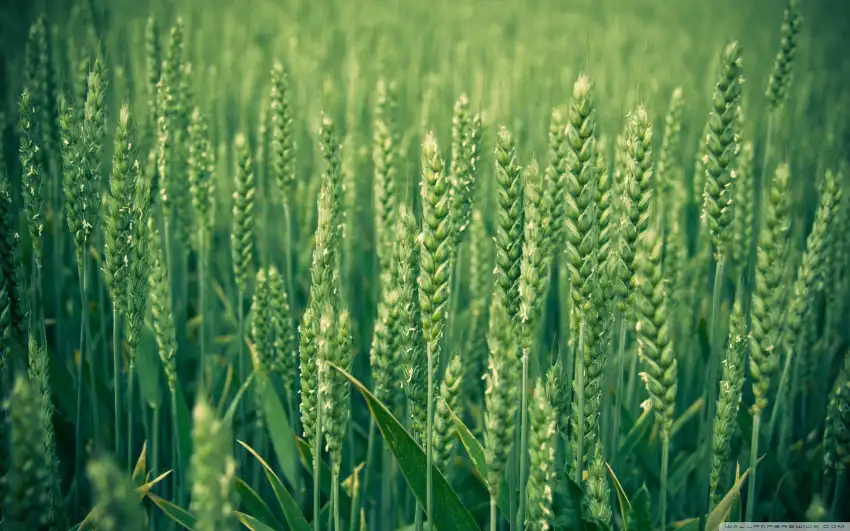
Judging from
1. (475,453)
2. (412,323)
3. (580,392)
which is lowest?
(475,453)

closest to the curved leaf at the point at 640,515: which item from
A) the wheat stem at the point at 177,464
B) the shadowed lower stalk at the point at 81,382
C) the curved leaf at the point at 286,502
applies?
the curved leaf at the point at 286,502

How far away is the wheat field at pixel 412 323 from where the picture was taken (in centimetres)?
116

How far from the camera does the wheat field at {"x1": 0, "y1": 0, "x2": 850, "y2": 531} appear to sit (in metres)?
1.16

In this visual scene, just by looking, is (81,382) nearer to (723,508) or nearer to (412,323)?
(412,323)

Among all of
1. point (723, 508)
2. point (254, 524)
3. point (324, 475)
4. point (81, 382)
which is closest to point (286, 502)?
point (254, 524)

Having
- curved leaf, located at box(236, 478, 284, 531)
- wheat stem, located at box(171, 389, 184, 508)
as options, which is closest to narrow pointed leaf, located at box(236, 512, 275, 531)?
curved leaf, located at box(236, 478, 284, 531)

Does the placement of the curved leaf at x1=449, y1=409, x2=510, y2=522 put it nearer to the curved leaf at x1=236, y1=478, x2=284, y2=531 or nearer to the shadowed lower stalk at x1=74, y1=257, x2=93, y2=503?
the curved leaf at x1=236, y1=478, x2=284, y2=531

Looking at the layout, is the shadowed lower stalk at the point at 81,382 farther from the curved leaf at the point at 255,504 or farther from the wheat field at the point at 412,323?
the curved leaf at the point at 255,504

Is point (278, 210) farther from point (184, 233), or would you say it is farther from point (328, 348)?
point (328, 348)

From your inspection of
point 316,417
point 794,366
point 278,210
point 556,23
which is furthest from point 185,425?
point 556,23

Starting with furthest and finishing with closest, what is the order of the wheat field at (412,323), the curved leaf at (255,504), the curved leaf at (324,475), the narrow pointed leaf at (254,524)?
the curved leaf at (324,475) < the curved leaf at (255,504) < the narrow pointed leaf at (254,524) < the wheat field at (412,323)

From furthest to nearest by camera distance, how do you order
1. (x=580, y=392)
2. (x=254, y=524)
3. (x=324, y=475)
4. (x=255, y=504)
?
1. (x=324, y=475)
2. (x=255, y=504)
3. (x=254, y=524)
4. (x=580, y=392)

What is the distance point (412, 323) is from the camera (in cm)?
124

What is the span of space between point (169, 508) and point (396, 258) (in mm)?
627
